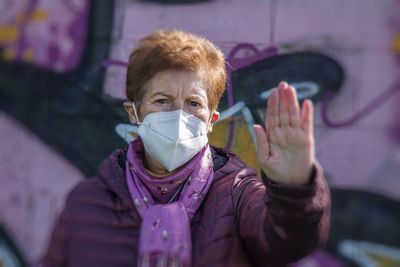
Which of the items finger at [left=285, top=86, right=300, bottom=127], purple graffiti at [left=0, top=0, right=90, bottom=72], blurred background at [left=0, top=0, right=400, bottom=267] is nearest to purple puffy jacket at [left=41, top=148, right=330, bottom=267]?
finger at [left=285, top=86, right=300, bottom=127]

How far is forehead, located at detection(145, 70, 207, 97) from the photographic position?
1938 millimetres

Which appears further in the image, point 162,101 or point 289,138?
point 162,101

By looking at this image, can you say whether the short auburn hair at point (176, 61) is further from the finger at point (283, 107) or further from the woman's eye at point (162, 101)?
the finger at point (283, 107)

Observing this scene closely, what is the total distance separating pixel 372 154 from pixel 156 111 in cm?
214

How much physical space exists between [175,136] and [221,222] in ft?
0.91

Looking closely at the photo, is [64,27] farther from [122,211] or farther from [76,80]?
[122,211]

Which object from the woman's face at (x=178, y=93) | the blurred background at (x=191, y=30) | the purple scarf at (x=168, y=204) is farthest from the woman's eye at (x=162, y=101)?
the blurred background at (x=191, y=30)

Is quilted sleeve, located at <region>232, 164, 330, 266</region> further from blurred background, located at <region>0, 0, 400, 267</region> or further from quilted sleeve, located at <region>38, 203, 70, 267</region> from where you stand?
blurred background, located at <region>0, 0, 400, 267</region>

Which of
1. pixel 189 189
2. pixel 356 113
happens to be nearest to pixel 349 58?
pixel 356 113

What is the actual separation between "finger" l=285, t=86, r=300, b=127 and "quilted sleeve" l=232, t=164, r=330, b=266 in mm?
102

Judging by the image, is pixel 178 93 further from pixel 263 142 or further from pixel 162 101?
pixel 263 142

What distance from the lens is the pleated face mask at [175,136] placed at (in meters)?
1.96

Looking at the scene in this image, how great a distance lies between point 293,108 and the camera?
1.59m

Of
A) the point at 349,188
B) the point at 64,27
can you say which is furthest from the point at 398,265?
the point at 64,27
